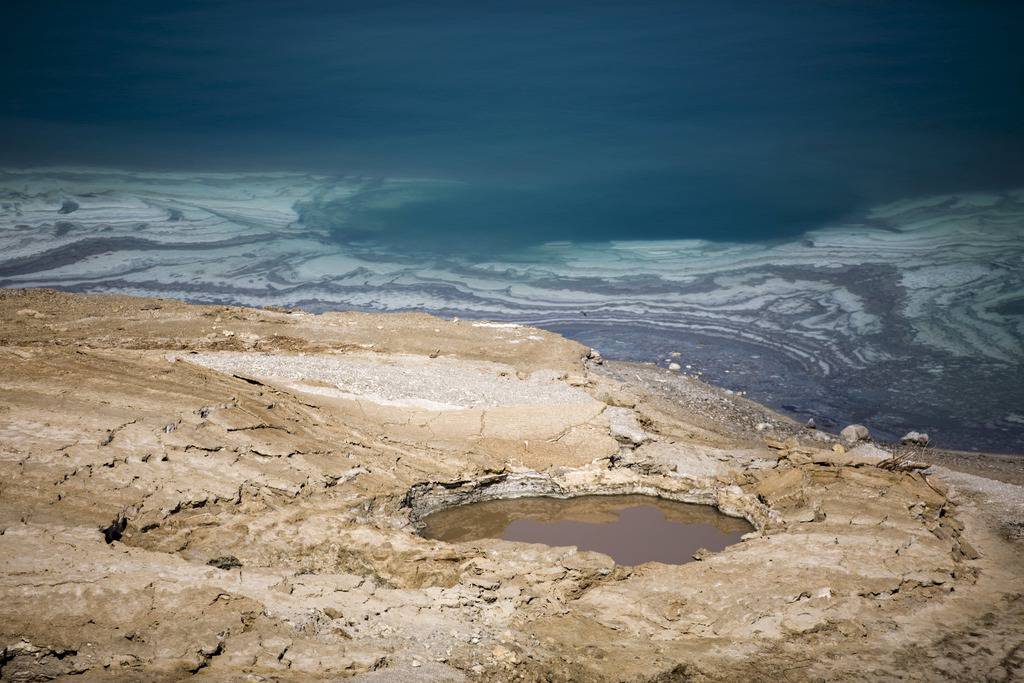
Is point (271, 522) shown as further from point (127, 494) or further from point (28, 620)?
point (28, 620)

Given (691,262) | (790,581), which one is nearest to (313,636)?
(790,581)

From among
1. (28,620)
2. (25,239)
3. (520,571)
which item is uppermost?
(25,239)

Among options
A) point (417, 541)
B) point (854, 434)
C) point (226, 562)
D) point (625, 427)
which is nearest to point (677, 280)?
point (854, 434)

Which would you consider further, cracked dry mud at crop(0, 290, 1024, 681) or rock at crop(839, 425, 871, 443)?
rock at crop(839, 425, 871, 443)

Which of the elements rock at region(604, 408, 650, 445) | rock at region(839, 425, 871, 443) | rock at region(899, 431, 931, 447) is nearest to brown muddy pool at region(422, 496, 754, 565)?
rock at region(604, 408, 650, 445)

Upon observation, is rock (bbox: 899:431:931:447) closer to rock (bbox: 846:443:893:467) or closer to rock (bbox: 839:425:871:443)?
rock (bbox: 839:425:871:443)

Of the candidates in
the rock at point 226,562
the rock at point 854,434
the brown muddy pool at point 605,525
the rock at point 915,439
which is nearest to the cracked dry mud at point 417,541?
the rock at point 226,562

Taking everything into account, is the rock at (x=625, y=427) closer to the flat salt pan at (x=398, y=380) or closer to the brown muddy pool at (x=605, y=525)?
the flat salt pan at (x=398, y=380)

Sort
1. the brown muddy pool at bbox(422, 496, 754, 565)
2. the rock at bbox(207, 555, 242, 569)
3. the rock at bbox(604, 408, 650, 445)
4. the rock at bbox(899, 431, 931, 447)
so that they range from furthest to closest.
→ the rock at bbox(899, 431, 931, 447) → the rock at bbox(604, 408, 650, 445) → the brown muddy pool at bbox(422, 496, 754, 565) → the rock at bbox(207, 555, 242, 569)
